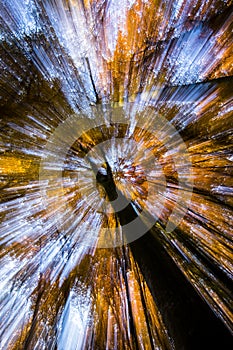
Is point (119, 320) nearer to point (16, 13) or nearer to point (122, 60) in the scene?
point (122, 60)

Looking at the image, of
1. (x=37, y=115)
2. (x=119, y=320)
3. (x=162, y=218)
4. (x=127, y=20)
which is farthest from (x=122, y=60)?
(x=119, y=320)

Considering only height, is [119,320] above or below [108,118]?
below

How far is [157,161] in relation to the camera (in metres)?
1.17

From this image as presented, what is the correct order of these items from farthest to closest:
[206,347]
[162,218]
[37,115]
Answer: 1. [37,115]
2. [162,218]
3. [206,347]

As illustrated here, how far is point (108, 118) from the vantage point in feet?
4.15

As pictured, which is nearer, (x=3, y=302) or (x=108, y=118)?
(x=3, y=302)

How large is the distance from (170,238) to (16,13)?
1239 mm

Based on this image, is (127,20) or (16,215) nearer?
(16,215)

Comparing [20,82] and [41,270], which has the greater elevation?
[20,82]

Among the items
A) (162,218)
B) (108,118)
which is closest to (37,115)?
(108,118)

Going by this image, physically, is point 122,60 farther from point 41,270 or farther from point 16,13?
point 41,270

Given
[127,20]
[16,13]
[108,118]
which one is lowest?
[108,118]

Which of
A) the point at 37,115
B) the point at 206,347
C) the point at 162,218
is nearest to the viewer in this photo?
the point at 206,347

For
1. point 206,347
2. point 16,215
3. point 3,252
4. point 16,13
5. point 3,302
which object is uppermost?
point 16,13
